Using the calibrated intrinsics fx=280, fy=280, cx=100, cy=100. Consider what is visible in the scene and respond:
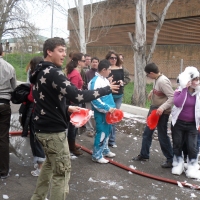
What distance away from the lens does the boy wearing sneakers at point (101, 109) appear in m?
4.65

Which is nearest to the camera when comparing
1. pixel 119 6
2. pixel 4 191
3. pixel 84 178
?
pixel 4 191

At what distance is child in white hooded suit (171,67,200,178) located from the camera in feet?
14.4

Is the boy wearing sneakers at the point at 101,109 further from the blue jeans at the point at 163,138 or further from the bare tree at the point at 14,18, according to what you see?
the bare tree at the point at 14,18

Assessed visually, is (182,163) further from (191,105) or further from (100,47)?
(100,47)

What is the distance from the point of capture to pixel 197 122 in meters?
4.44

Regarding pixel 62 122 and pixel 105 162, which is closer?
pixel 62 122

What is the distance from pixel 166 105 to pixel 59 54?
2.30 metres

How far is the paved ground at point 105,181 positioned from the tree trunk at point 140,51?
18.3 feet

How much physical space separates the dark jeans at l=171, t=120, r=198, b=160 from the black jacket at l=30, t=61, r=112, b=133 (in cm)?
203

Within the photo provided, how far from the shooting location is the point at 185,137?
4637 mm

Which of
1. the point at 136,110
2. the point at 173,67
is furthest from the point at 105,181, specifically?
the point at 173,67

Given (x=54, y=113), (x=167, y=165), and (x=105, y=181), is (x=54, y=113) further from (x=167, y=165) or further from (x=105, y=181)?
(x=167, y=165)

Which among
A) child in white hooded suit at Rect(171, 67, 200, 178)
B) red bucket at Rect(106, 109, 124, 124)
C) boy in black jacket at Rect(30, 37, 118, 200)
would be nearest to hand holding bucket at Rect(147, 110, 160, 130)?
child in white hooded suit at Rect(171, 67, 200, 178)

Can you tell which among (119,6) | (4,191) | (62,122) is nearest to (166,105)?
(62,122)
